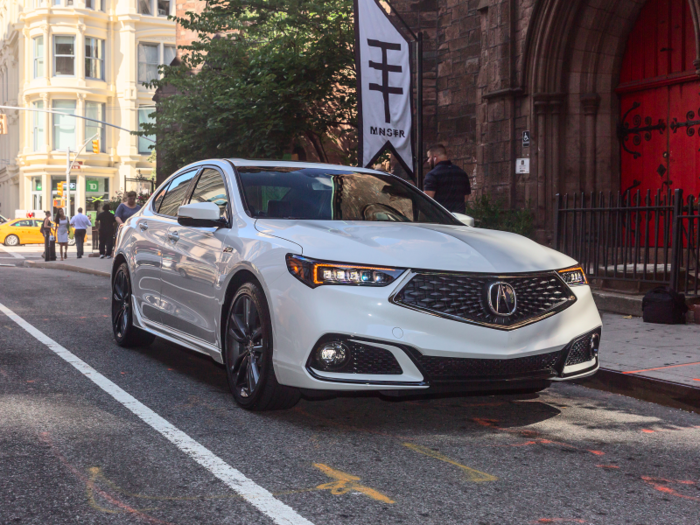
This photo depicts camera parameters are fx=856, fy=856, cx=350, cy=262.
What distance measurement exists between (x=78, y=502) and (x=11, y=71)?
59.8 meters

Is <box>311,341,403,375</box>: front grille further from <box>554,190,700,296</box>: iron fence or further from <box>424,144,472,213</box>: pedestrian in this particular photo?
<box>424,144,472,213</box>: pedestrian

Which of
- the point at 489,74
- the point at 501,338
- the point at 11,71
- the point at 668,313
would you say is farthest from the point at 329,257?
the point at 11,71

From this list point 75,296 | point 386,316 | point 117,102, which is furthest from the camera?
point 117,102

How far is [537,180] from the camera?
13445 millimetres

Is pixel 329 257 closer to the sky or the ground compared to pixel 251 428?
closer to the sky

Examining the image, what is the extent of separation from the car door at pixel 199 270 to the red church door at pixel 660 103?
26.5ft

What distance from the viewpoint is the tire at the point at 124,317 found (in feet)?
24.4

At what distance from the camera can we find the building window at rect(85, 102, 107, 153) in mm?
51375

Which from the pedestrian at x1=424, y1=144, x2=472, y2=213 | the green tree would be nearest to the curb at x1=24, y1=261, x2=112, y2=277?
the green tree

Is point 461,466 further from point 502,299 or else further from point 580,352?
point 580,352

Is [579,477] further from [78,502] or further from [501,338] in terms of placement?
[78,502]

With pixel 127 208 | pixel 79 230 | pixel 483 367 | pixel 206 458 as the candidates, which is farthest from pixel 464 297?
pixel 79 230

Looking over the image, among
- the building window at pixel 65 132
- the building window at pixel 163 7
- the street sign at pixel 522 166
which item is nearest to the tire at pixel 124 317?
the street sign at pixel 522 166

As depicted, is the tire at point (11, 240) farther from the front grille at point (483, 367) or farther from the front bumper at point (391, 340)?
the front grille at point (483, 367)
